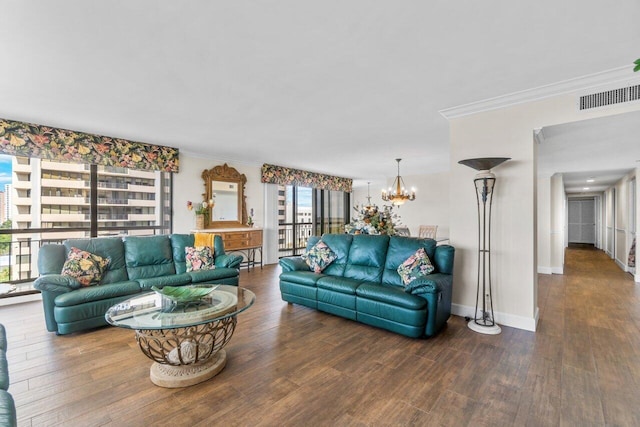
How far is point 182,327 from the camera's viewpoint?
2125 mm

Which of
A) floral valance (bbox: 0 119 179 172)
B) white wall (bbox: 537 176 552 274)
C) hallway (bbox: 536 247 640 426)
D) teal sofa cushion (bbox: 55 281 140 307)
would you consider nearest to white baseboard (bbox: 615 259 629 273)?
hallway (bbox: 536 247 640 426)

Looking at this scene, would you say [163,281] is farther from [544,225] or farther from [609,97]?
[544,225]

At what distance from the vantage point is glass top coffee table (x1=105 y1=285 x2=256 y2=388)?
2.19 meters

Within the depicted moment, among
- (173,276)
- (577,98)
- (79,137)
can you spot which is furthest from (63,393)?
(577,98)

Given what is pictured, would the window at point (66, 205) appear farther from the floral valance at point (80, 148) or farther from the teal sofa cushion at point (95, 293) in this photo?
the teal sofa cushion at point (95, 293)

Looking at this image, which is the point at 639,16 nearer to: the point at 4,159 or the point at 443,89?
the point at 443,89

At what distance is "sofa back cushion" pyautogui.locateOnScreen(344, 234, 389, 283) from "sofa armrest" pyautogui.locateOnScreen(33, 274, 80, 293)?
126 inches

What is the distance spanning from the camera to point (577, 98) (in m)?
2.85

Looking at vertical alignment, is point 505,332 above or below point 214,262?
below

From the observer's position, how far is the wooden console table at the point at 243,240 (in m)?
5.95

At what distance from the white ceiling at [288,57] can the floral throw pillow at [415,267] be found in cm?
178

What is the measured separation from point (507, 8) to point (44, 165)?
6.17 metres

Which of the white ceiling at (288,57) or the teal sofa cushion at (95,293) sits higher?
the white ceiling at (288,57)

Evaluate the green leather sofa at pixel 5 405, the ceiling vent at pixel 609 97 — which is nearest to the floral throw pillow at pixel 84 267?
the green leather sofa at pixel 5 405
